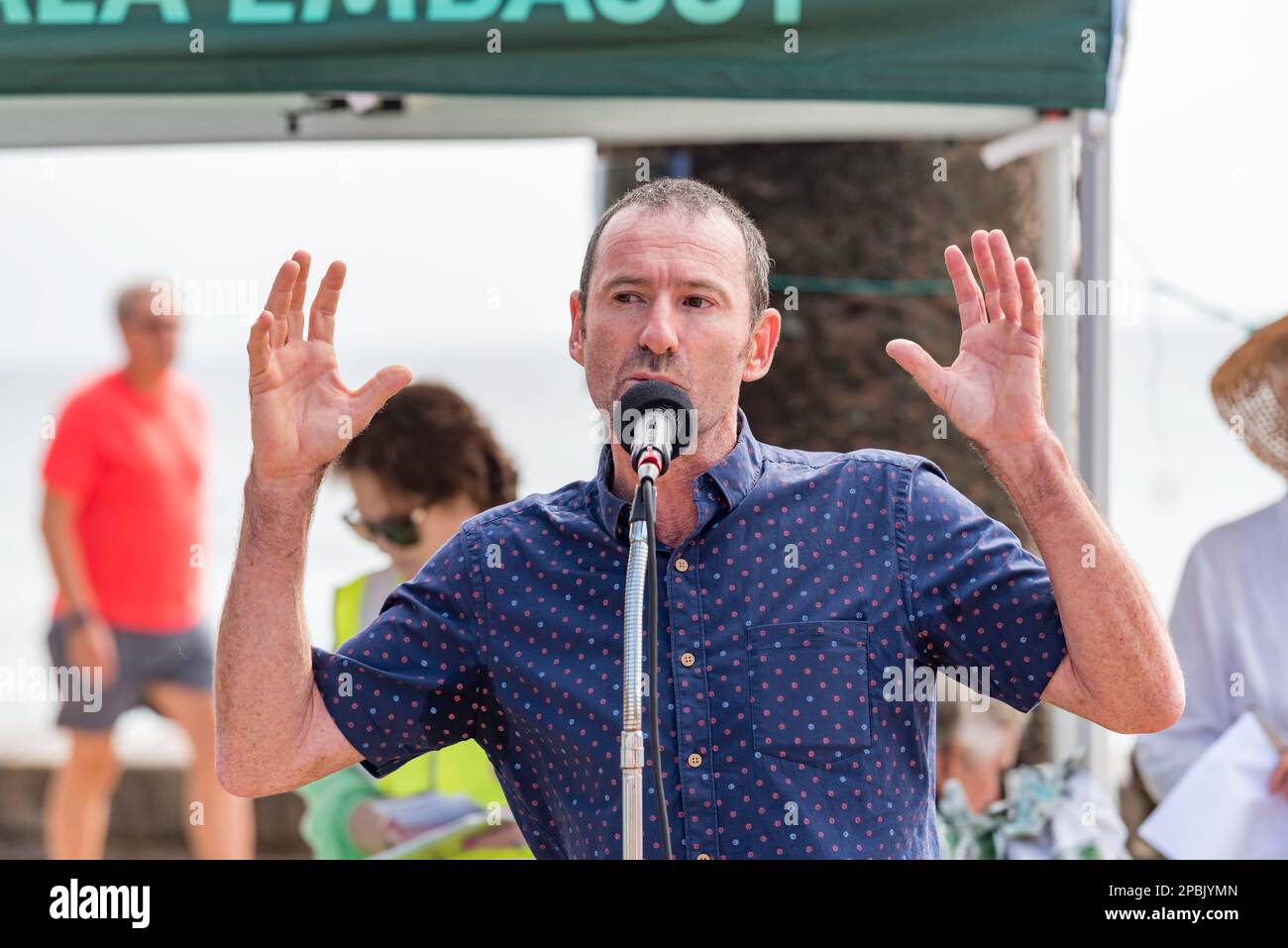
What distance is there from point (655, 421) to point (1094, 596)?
1.97 ft

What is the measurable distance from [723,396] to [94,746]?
382 centimetres

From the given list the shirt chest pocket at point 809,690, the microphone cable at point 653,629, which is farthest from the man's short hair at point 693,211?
the microphone cable at point 653,629

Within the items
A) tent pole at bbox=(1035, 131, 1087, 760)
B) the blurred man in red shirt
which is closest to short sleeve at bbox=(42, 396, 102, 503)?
the blurred man in red shirt

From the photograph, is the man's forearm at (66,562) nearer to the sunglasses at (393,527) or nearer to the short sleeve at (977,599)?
the sunglasses at (393,527)

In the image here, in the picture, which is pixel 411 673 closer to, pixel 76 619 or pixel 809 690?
pixel 809 690

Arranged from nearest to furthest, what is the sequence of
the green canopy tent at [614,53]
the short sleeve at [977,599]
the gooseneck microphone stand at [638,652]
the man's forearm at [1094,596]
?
the gooseneck microphone stand at [638,652]
the man's forearm at [1094,596]
the short sleeve at [977,599]
the green canopy tent at [614,53]

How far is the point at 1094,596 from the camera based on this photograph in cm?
197

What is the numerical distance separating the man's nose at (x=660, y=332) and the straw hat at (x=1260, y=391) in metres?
2.25

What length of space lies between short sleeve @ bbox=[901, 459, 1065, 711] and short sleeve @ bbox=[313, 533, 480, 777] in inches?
25.6

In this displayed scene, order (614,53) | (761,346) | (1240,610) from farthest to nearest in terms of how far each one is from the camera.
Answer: (1240,610), (614,53), (761,346)

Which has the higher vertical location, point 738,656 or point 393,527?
point 393,527

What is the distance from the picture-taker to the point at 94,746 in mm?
5277

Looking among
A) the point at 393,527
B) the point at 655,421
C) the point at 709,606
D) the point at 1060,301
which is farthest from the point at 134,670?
the point at 655,421

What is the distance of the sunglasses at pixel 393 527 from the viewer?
13.1ft
